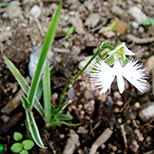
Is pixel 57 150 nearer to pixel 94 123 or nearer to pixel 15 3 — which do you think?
pixel 94 123

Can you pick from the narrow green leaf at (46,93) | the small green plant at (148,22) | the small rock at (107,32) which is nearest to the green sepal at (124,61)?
the narrow green leaf at (46,93)

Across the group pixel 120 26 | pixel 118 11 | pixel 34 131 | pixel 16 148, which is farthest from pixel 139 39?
pixel 16 148

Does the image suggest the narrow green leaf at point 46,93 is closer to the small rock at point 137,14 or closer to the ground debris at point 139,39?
the ground debris at point 139,39

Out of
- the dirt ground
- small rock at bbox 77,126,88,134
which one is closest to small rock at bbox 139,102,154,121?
the dirt ground

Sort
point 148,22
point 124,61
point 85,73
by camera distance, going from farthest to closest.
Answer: point 148,22 → point 85,73 → point 124,61

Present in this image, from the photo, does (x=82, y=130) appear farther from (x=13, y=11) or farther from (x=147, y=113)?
(x=13, y=11)

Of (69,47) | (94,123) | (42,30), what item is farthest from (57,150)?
(42,30)

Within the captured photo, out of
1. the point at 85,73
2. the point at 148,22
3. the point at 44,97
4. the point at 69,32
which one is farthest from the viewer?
the point at 148,22

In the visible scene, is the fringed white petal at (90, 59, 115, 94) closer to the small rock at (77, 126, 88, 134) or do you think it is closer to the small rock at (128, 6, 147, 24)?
the small rock at (77, 126, 88, 134)

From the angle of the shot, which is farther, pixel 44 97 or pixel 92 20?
pixel 92 20
